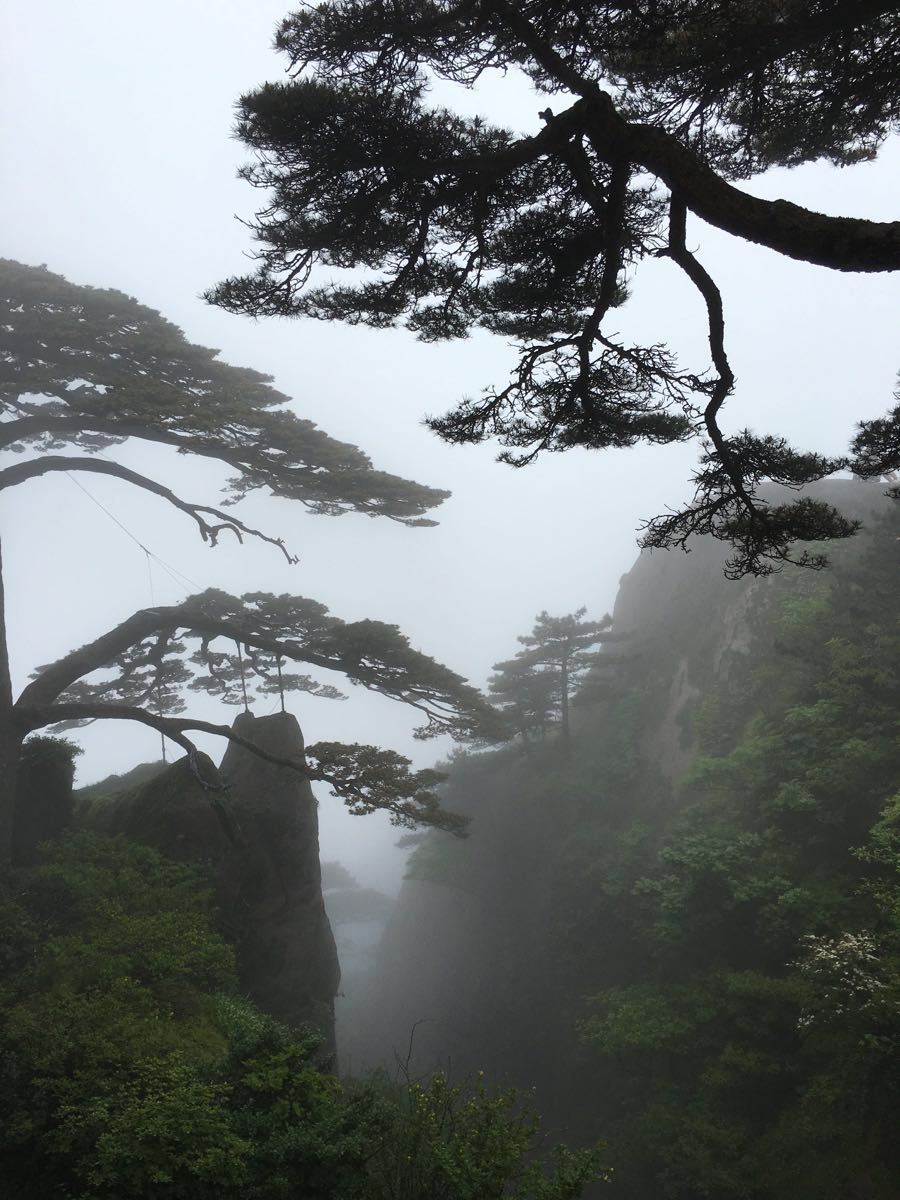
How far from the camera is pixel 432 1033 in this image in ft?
68.0

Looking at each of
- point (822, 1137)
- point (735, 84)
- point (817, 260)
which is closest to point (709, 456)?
point (817, 260)

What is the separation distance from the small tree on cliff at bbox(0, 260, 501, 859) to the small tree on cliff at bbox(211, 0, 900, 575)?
19.0 feet

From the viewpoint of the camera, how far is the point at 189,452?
12328 millimetres

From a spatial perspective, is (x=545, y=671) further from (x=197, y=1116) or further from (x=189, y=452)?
(x=197, y=1116)

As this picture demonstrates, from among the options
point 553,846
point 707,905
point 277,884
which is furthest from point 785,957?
point 553,846

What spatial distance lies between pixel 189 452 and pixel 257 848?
8.17 metres

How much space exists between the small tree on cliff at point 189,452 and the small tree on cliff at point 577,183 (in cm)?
579

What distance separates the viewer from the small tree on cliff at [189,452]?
10.4m

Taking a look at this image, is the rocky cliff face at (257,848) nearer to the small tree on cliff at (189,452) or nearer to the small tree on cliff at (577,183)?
the small tree on cliff at (189,452)

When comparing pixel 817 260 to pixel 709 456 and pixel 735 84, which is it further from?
pixel 735 84

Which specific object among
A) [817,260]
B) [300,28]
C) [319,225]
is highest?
[300,28]

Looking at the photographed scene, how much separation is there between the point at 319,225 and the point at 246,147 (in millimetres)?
667

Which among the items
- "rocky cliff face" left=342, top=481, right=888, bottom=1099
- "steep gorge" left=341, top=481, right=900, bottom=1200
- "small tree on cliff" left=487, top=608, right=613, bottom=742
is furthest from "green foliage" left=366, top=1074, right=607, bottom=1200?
"small tree on cliff" left=487, top=608, right=613, bottom=742

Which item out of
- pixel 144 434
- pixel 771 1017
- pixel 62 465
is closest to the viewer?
pixel 771 1017
